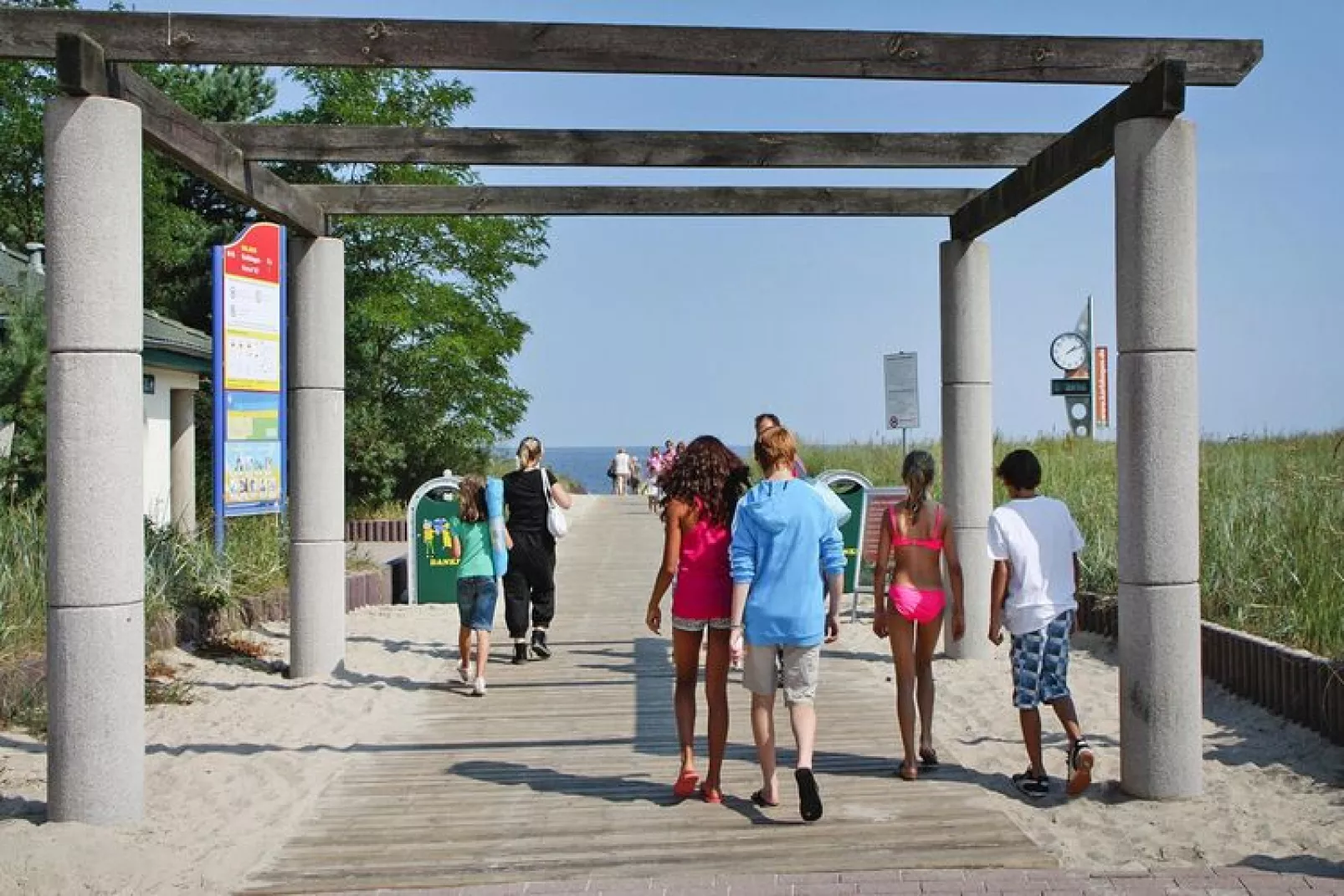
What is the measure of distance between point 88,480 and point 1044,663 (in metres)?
4.74

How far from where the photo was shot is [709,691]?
7.25 metres

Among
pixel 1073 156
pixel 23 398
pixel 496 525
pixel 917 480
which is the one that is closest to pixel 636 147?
pixel 1073 156

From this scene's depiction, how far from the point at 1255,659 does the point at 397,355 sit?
71.5 ft

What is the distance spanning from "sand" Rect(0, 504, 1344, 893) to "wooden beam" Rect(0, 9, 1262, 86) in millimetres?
3637

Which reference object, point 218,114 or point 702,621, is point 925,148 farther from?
point 218,114

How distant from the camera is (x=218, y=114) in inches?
1451

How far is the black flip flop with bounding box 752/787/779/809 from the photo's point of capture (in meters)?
7.16

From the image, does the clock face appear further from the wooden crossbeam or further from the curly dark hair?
the curly dark hair

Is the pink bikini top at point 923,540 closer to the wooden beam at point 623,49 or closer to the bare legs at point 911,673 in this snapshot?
the bare legs at point 911,673

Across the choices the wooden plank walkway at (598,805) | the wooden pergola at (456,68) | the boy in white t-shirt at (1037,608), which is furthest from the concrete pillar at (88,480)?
the boy in white t-shirt at (1037,608)

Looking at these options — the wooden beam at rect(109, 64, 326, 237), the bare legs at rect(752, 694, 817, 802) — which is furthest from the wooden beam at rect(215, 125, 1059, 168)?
the bare legs at rect(752, 694, 817, 802)

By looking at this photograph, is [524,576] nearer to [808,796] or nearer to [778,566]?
[778,566]

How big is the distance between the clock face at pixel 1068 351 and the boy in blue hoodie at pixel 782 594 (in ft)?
88.3

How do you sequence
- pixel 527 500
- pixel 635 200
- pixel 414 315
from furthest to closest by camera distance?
pixel 414 315 → pixel 527 500 → pixel 635 200
